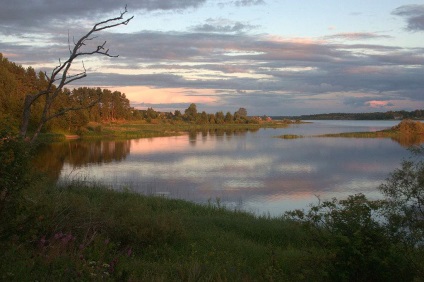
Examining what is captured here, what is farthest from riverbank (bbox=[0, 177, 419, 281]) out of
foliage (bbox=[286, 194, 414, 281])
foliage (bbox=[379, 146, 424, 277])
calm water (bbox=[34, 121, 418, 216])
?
calm water (bbox=[34, 121, 418, 216])

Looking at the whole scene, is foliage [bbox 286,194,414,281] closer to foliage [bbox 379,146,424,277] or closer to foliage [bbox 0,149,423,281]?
foliage [bbox 0,149,423,281]

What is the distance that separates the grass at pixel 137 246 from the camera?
195 inches

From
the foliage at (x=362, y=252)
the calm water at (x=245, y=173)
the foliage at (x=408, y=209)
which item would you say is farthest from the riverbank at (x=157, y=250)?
the calm water at (x=245, y=173)

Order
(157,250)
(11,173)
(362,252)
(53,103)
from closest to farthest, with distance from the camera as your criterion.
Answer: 1. (11,173)
2. (362,252)
3. (157,250)
4. (53,103)

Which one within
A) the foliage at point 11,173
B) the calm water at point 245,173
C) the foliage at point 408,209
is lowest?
the calm water at point 245,173

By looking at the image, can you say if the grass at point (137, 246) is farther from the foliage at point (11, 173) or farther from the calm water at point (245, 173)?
the calm water at point (245, 173)

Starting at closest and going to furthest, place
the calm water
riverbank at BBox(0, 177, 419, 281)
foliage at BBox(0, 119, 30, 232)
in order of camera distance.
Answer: foliage at BBox(0, 119, 30, 232), riverbank at BBox(0, 177, 419, 281), the calm water

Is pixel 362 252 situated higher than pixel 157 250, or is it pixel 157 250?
pixel 362 252

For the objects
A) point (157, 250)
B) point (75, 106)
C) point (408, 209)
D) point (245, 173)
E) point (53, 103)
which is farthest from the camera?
point (53, 103)

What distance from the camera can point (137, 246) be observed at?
741 centimetres

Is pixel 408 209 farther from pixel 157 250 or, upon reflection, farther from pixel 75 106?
pixel 75 106

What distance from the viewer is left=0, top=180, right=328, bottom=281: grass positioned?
195 inches

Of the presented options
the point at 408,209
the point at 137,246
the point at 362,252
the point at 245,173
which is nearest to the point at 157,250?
the point at 137,246

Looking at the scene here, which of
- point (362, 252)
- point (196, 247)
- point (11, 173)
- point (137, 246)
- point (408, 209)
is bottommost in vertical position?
point (196, 247)
